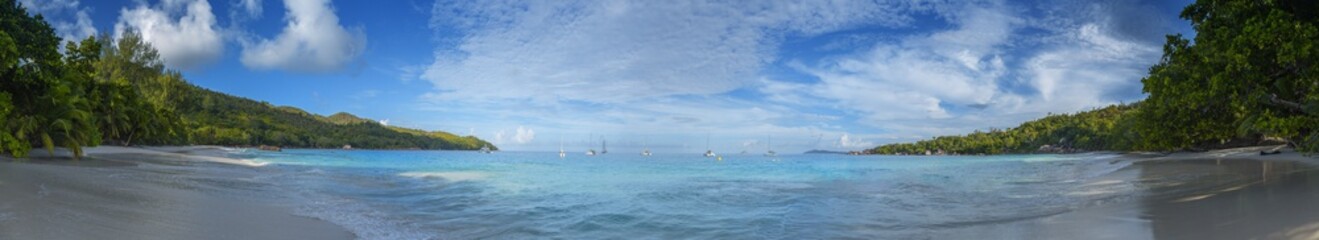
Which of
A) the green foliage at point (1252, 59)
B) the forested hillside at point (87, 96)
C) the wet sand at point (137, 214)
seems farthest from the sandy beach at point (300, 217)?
the forested hillside at point (87, 96)

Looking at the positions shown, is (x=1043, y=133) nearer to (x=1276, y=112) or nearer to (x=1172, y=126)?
(x=1172, y=126)

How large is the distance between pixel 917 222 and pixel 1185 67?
483 inches

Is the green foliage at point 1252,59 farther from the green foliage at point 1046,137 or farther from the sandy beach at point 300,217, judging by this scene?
the green foliage at point 1046,137

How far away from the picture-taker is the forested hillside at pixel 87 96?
2000 cm

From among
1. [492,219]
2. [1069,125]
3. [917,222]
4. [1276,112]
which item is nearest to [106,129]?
[492,219]

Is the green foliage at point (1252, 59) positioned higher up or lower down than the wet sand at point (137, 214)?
higher up

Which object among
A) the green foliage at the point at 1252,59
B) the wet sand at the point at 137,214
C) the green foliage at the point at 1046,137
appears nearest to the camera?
the wet sand at the point at 137,214

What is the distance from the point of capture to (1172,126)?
107 ft

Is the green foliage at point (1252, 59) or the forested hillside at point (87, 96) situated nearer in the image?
the green foliage at point (1252, 59)

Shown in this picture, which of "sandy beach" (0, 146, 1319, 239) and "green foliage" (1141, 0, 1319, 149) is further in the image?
"green foliage" (1141, 0, 1319, 149)

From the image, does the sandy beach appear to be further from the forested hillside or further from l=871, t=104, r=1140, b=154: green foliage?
l=871, t=104, r=1140, b=154: green foliage

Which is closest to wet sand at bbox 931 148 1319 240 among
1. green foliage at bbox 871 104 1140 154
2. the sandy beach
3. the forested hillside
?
the sandy beach

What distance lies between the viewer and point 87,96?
98.5ft

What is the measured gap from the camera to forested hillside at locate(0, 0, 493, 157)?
20000 mm
